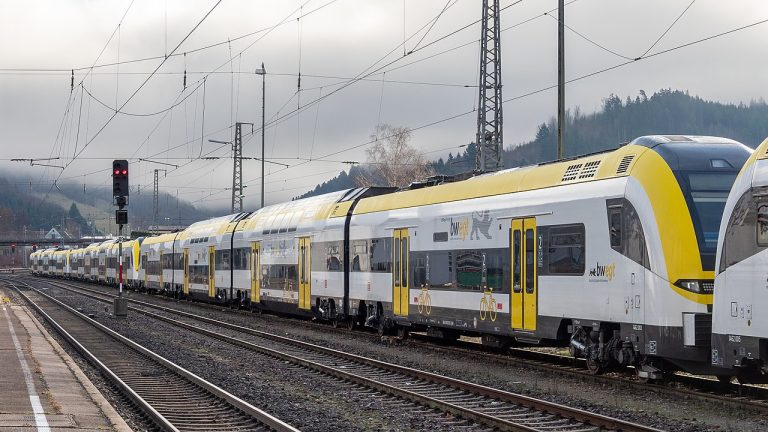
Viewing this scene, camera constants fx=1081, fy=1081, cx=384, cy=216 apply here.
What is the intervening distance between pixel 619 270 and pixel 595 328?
1249mm

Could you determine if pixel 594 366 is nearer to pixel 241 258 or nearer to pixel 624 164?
pixel 624 164

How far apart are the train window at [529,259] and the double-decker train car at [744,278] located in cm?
559

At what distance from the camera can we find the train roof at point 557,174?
17109mm

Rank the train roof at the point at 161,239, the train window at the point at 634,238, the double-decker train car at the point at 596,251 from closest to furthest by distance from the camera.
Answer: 1. the double-decker train car at the point at 596,251
2. the train window at the point at 634,238
3. the train roof at the point at 161,239

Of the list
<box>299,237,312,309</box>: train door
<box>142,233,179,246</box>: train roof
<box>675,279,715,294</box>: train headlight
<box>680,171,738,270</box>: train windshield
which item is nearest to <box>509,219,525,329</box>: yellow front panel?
<box>680,171,738,270</box>: train windshield

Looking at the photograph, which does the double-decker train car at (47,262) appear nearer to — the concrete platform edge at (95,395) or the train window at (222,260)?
the train window at (222,260)

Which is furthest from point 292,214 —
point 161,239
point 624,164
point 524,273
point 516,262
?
point 161,239

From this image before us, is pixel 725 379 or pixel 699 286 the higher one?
pixel 699 286

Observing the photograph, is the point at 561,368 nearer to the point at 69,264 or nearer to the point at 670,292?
Result: the point at 670,292

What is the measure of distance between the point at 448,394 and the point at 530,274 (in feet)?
12.7

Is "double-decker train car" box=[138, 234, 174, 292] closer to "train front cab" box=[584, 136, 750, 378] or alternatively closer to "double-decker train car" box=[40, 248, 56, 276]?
"train front cab" box=[584, 136, 750, 378]

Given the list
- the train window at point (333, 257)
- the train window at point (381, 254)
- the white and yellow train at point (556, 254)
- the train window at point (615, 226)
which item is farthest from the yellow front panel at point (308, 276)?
the train window at point (615, 226)

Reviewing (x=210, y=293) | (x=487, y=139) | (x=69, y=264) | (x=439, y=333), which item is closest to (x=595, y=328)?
(x=439, y=333)

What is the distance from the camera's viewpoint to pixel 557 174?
19.5 m
